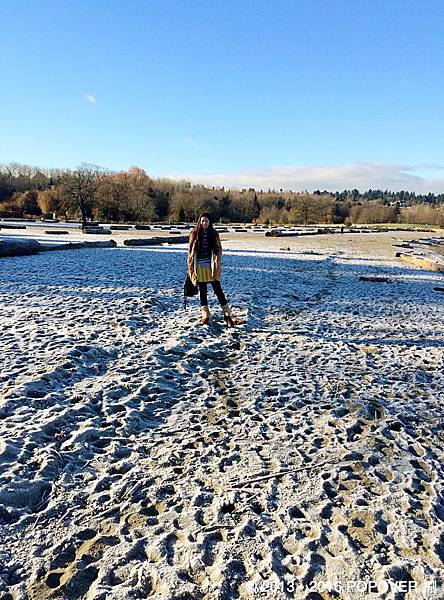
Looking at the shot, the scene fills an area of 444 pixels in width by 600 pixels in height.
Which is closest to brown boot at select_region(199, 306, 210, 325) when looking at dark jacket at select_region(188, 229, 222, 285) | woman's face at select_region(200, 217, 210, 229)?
dark jacket at select_region(188, 229, 222, 285)

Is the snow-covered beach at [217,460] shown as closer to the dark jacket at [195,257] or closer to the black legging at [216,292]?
the black legging at [216,292]

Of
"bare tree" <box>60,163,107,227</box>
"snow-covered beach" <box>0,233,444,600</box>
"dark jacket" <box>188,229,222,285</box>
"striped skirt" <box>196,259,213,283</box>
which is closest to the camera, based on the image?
"snow-covered beach" <box>0,233,444,600</box>

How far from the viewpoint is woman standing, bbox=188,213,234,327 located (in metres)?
8.23

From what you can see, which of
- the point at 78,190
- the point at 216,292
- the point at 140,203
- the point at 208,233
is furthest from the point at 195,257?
the point at 140,203

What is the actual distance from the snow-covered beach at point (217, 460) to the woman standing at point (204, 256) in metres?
0.88

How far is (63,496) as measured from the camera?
3438 mm

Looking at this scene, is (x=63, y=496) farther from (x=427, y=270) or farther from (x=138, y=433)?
(x=427, y=270)

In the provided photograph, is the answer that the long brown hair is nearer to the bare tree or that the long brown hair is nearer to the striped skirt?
the striped skirt

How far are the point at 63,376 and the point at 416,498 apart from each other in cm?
438

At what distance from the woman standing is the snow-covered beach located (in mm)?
879

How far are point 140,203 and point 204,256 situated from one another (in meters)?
73.8

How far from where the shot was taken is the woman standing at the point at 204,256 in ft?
27.0

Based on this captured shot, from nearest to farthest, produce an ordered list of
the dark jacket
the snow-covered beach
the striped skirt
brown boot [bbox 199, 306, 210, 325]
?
the snow-covered beach
the dark jacket
the striped skirt
brown boot [bbox 199, 306, 210, 325]

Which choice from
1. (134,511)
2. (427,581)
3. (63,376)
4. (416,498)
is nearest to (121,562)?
(134,511)
